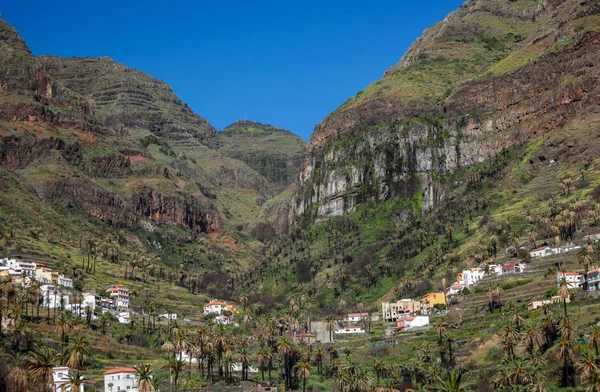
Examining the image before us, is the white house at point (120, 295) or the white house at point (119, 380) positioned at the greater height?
the white house at point (120, 295)

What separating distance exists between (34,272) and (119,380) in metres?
65.3

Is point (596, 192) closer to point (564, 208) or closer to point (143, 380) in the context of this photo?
point (564, 208)

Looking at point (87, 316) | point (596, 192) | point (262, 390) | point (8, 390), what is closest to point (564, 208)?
point (596, 192)

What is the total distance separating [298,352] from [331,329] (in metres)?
31.0

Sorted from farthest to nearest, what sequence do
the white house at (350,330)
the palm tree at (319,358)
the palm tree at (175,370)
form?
the white house at (350,330), the palm tree at (319,358), the palm tree at (175,370)

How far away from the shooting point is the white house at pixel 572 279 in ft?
445

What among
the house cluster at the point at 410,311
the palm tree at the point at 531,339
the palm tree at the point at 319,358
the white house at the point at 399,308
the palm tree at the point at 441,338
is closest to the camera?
the palm tree at the point at 531,339

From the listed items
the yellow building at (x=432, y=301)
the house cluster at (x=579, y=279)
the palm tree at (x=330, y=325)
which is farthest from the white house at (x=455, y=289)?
the house cluster at (x=579, y=279)

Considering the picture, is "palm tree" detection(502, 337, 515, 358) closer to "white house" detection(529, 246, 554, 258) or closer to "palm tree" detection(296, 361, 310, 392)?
"palm tree" detection(296, 361, 310, 392)

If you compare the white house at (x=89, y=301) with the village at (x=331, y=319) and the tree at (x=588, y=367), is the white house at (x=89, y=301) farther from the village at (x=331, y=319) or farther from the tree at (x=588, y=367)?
the tree at (x=588, y=367)

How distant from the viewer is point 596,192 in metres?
177

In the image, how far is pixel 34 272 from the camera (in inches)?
6855

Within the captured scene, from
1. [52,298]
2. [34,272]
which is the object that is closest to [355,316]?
[52,298]

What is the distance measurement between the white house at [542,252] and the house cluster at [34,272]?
325ft
